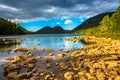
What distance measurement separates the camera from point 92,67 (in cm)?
2797

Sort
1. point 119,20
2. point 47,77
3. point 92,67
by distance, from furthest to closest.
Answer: point 119,20
point 92,67
point 47,77

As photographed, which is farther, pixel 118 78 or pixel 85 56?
pixel 85 56

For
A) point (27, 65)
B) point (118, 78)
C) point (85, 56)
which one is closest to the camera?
point (118, 78)

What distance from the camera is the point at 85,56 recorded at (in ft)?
121

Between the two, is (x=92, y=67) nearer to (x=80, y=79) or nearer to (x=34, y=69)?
(x=80, y=79)

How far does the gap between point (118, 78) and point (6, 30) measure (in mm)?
159960

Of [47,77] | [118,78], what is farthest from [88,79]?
[47,77]

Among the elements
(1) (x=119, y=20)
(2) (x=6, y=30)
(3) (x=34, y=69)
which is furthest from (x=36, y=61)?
(2) (x=6, y=30)

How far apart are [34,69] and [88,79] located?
8971 mm

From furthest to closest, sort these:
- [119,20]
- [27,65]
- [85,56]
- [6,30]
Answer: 1. [6,30]
2. [119,20]
3. [85,56]
4. [27,65]

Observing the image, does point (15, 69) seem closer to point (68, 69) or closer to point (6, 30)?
point (68, 69)

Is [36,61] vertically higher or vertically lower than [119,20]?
lower

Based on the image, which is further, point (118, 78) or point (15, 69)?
point (15, 69)

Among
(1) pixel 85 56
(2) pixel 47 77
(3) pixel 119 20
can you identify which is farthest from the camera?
(3) pixel 119 20
